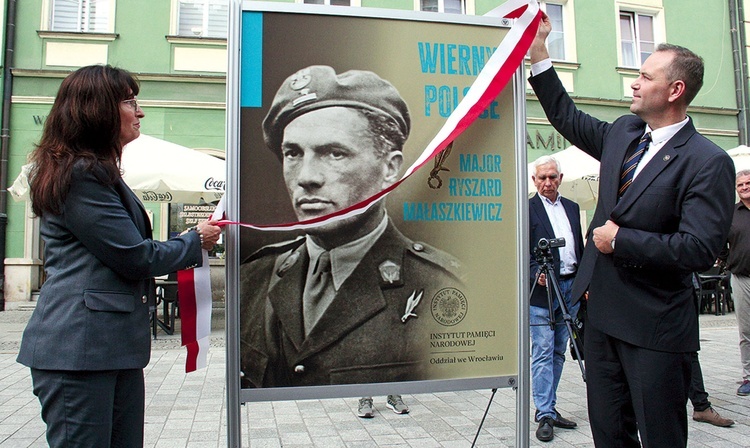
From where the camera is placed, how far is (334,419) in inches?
188

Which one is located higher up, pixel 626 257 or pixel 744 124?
pixel 744 124

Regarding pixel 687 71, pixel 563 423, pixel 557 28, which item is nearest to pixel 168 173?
pixel 563 423

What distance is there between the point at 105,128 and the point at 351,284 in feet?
3.49

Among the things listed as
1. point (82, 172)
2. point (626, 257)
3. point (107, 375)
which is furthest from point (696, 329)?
point (82, 172)

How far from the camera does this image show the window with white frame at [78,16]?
1272 cm

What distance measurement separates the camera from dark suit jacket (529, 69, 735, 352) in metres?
2.36

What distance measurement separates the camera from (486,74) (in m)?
2.58

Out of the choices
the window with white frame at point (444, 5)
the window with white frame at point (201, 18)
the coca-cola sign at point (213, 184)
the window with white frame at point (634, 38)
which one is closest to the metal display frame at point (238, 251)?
the coca-cola sign at point (213, 184)

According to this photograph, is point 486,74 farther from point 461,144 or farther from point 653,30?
point 653,30

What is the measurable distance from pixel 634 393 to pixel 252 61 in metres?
1.97

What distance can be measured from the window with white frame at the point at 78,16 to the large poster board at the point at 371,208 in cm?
1197

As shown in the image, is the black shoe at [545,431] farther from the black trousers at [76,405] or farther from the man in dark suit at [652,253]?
the black trousers at [76,405]

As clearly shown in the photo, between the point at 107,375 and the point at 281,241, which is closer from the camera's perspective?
the point at 107,375

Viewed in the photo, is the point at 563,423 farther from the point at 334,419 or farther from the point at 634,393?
the point at 634,393
